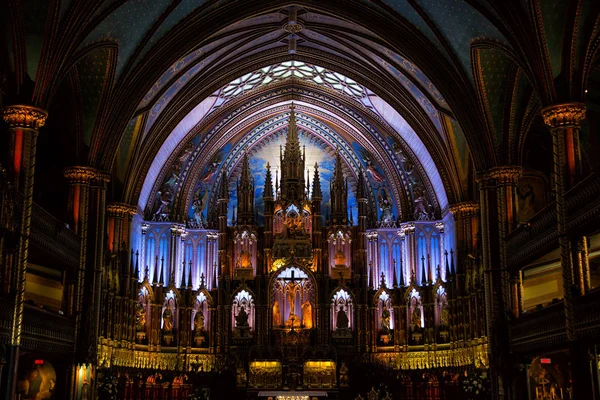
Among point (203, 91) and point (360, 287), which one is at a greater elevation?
point (203, 91)

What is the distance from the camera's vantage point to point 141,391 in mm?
29375

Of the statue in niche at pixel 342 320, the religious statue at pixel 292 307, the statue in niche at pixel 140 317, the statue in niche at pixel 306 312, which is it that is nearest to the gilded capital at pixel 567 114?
the statue in niche at pixel 342 320

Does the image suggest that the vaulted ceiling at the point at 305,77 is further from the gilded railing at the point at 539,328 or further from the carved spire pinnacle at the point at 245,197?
the gilded railing at the point at 539,328

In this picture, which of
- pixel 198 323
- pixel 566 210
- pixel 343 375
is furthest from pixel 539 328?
pixel 198 323

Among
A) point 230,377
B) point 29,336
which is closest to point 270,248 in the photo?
point 230,377

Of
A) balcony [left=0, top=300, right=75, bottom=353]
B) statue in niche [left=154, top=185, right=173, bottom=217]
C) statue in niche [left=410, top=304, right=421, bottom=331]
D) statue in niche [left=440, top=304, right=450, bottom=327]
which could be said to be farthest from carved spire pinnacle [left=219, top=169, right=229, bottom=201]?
balcony [left=0, top=300, right=75, bottom=353]

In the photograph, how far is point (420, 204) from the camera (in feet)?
106

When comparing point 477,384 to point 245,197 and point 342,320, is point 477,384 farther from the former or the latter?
point 245,197

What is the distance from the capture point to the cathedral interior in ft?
62.8

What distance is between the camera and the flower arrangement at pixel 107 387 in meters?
24.6

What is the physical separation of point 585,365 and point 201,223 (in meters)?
19.6

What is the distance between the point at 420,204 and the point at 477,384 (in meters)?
9.83

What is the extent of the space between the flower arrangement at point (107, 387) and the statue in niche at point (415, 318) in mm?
12104

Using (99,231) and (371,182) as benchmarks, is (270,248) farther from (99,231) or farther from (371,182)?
(99,231)
